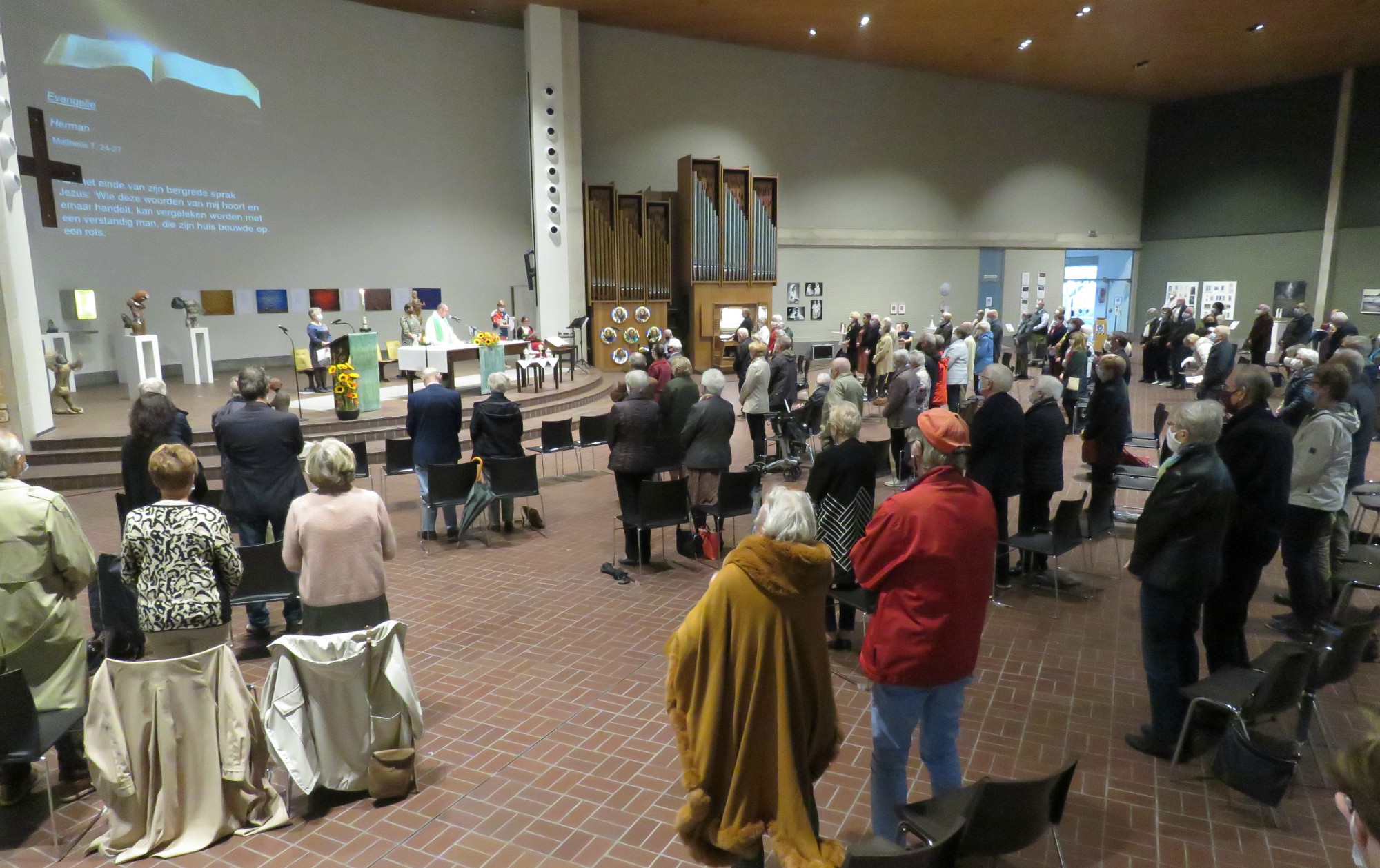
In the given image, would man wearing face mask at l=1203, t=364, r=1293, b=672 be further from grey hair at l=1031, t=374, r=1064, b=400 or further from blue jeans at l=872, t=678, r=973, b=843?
blue jeans at l=872, t=678, r=973, b=843

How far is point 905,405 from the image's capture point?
8266mm

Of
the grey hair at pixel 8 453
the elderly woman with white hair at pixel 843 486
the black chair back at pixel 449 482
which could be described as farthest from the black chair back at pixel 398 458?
the elderly woman with white hair at pixel 843 486

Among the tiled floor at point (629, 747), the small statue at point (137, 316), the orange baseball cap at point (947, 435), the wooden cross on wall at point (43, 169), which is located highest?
the wooden cross on wall at point (43, 169)

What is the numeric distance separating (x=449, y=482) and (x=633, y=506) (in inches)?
58.8

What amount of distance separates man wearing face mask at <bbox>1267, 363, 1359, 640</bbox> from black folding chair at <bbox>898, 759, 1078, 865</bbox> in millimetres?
3074

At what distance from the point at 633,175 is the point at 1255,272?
16153 millimetres

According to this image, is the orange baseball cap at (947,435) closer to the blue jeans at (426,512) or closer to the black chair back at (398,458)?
the blue jeans at (426,512)

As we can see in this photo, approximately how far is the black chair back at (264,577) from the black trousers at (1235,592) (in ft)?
15.2

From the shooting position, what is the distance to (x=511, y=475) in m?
6.55

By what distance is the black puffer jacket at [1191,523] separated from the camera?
3.24 meters

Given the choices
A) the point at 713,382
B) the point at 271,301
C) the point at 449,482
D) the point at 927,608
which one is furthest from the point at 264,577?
the point at 271,301

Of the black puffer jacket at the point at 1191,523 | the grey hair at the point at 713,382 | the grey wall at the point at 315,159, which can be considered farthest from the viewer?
the grey wall at the point at 315,159

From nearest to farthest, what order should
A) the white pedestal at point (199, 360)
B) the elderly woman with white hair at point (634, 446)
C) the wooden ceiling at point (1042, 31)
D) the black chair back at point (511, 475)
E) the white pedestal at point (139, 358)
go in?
the elderly woman with white hair at point (634, 446) < the black chair back at point (511, 475) < the white pedestal at point (139, 358) < the white pedestal at point (199, 360) < the wooden ceiling at point (1042, 31)

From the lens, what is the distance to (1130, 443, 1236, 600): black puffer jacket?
10.6 ft
